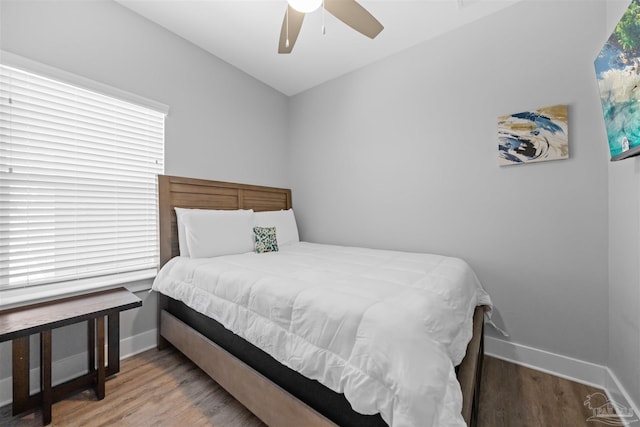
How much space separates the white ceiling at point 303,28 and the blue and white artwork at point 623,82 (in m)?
1.05

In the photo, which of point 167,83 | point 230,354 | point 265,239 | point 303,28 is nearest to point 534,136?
point 303,28

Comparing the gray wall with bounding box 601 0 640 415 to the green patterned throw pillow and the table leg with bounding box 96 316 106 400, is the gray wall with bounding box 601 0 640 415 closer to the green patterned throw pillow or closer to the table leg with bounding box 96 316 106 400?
the green patterned throw pillow

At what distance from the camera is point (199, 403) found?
5.04 ft

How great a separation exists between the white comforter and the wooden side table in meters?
0.41

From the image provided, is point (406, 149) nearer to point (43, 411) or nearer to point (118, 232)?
point (118, 232)

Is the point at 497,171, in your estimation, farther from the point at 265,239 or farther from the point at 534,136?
the point at 265,239

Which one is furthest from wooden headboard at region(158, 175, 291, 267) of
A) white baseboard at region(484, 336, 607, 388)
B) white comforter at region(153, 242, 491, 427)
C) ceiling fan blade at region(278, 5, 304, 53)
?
white baseboard at region(484, 336, 607, 388)

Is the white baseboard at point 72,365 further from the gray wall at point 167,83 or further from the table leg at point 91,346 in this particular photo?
the table leg at point 91,346

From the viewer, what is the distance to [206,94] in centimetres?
261

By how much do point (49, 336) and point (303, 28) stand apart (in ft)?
9.13

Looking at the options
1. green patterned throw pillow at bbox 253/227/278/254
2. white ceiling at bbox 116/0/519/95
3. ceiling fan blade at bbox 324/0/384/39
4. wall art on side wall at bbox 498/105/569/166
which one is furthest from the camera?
green patterned throw pillow at bbox 253/227/278/254

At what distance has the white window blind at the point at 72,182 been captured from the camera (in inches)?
62.6

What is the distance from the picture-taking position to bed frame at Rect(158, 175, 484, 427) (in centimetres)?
115

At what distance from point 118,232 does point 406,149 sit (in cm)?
262
